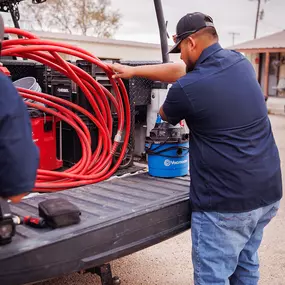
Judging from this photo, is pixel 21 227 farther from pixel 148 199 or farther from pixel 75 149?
pixel 75 149

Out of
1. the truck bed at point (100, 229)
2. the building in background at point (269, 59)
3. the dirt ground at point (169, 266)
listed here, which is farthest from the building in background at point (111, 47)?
the truck bed at point (100, 229)

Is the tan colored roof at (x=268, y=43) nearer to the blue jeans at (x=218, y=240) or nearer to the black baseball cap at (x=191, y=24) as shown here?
the black baseball cap at (x=191, y=24)

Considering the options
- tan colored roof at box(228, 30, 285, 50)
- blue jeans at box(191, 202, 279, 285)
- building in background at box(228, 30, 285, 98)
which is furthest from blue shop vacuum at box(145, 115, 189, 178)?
building in background at box(228, 30, 285, 98)

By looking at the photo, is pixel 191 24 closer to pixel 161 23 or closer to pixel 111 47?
pixel 161 23

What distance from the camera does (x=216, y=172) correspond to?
98.2 inches

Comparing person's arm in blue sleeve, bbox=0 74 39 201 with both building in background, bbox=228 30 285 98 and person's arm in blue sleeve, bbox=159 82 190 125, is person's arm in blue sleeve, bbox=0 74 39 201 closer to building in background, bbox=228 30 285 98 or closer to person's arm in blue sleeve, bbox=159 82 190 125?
person's arm in blue sleeve, bbox=159 82 190 125

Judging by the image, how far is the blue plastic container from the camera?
3086 mm

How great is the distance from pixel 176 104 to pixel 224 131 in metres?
0.30

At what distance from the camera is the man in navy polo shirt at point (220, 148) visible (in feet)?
8.07

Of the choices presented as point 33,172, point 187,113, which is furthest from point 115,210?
point 33,172

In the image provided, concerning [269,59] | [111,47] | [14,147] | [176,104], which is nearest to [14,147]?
[14,147]

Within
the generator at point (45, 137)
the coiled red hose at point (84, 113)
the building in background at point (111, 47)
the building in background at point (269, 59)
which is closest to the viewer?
the coiled red hose at point (84, 113)

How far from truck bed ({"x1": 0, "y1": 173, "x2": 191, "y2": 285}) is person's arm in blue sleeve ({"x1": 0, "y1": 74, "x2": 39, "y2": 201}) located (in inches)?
16.1

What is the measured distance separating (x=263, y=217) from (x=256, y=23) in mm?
45586
